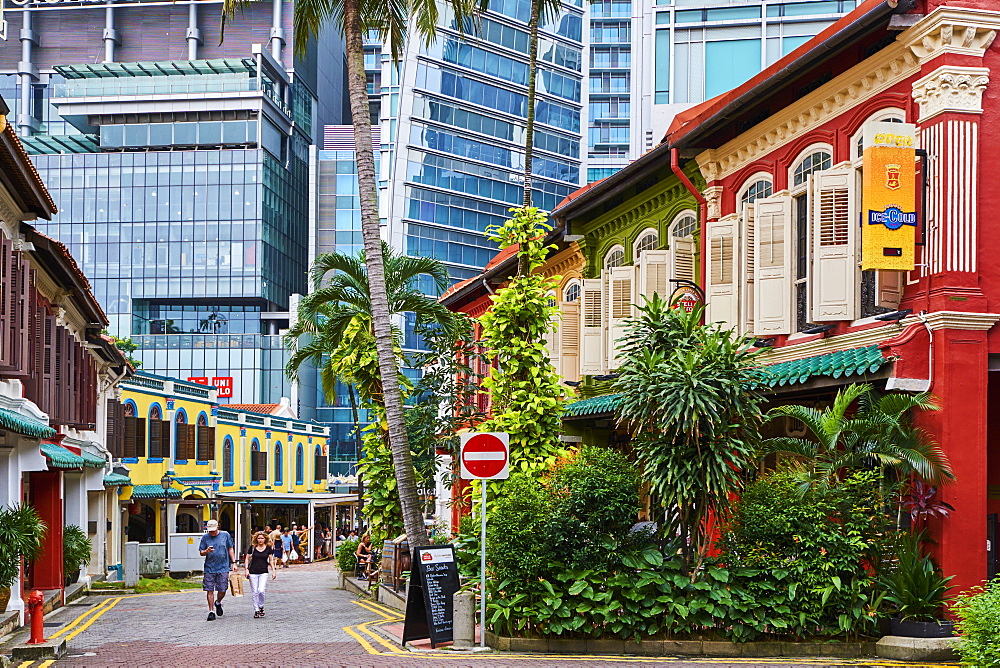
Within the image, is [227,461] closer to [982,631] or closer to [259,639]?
[259,639]

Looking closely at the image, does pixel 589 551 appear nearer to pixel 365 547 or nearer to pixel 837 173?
pixel 837 173

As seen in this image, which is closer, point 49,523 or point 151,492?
point 49,523

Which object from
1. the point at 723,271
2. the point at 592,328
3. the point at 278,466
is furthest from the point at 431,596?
the point at 278,466

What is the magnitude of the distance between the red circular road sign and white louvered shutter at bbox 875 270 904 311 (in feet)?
15.6

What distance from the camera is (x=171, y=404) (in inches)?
1838

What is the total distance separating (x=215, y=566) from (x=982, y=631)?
1345 centimetres

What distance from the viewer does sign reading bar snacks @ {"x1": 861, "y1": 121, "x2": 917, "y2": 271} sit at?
13.9m

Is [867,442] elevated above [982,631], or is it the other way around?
[867,442]

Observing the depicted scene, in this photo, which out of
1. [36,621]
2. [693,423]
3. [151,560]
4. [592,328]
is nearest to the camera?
[693,423]

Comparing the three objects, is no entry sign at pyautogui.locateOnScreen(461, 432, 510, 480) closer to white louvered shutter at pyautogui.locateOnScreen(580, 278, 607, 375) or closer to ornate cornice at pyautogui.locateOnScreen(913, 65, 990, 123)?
ornate cornice at pyautogui.locateOnScreen(913, 65, 990, 123)

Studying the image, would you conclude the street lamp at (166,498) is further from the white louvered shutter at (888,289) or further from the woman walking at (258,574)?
the white louvered shutter at (888,289)

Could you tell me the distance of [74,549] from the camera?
25.6 m

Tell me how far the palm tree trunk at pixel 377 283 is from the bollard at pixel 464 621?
16.3 feet

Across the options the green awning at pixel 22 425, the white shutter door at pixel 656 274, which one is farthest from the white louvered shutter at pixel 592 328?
the green awning at pixel 22 425
